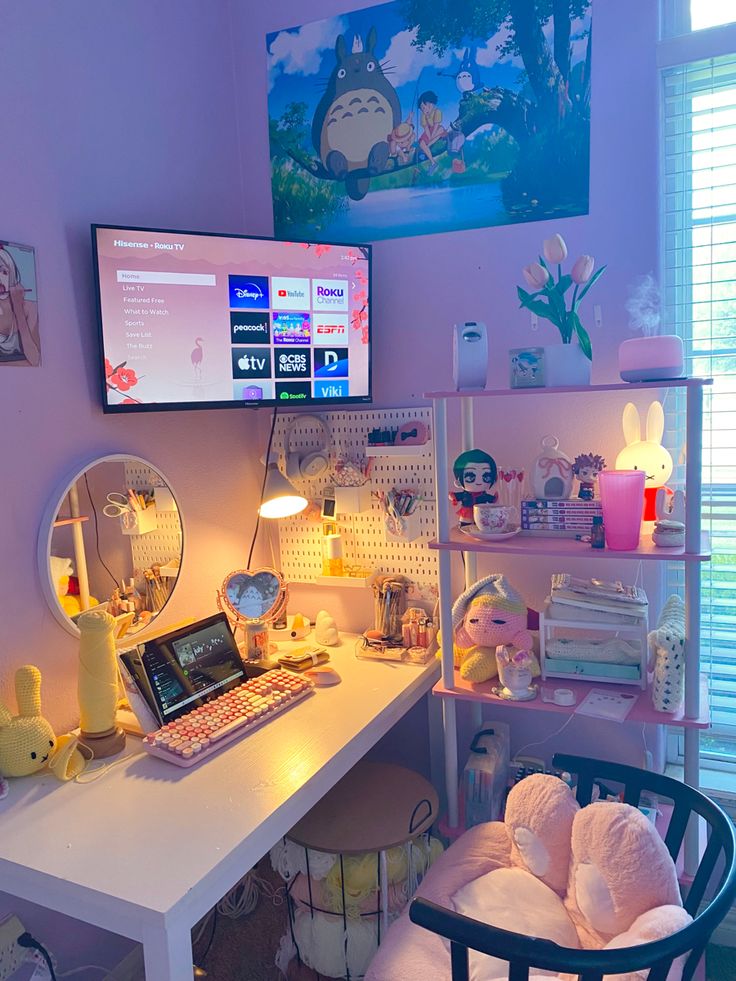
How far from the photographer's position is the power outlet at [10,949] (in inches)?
57.2

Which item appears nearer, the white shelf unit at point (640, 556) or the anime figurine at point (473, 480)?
the white shelf unit at point (640, 556)

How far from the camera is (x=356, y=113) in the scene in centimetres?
203

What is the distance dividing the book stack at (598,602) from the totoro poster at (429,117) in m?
0.94

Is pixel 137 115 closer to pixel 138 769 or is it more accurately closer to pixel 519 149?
pixel 519 149

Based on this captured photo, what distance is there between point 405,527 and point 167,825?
1051 millimetres

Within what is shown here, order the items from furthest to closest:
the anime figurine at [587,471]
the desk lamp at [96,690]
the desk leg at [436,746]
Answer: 1. the desk leg at [436,746]
2. the anime figurine at [587,471]
3. the desk lamp at [96,690]

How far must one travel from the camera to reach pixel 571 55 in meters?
1.78

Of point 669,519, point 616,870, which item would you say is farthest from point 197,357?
point 616,870

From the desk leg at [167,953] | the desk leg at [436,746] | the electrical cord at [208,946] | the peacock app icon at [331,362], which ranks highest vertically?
the peacock app icon at [331,362]

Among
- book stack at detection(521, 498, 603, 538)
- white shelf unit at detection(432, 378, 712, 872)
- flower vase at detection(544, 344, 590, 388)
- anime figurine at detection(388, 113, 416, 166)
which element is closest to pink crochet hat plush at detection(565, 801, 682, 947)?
white shelf unit at detection(432, 378, 712, 872)

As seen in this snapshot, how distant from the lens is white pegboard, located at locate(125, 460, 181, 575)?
1.79m

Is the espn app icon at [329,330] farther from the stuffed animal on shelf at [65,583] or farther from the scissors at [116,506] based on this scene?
the stuffed animal on shelf at [65,583]

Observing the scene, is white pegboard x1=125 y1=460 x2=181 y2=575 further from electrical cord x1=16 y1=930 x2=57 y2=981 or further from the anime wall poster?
electrical cord x1=16 y1=930 x2=57 y2=981

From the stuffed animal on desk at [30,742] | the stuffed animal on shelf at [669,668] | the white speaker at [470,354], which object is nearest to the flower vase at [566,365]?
the white speaker at [470,354]
